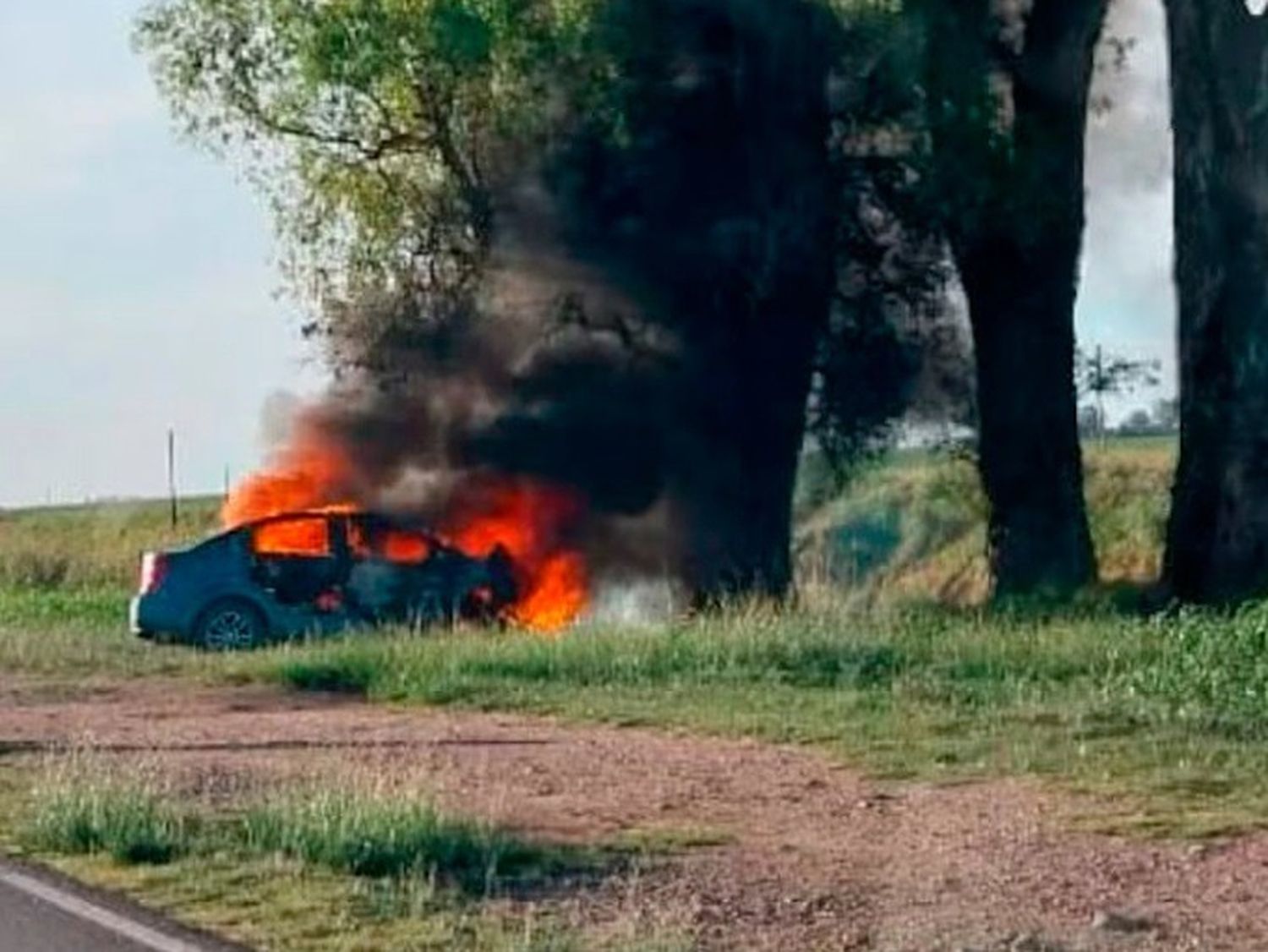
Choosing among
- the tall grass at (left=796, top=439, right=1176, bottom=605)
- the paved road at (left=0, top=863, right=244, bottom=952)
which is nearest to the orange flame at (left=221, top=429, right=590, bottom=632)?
the tall grass at (left=796, top=439, right=1176, bottom=605)

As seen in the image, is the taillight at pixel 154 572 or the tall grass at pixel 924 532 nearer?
the taillight at pixel 154 572

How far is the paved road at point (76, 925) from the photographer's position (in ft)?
45.2

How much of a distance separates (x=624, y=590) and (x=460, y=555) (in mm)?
2469

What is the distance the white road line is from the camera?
13727mm

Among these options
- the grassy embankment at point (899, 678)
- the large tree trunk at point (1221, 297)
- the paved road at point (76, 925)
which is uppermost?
the large tree trunk at point (1221, 297)

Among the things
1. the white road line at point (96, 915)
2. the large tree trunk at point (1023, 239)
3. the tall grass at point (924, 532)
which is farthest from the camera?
the tall grass at point (924, 532)

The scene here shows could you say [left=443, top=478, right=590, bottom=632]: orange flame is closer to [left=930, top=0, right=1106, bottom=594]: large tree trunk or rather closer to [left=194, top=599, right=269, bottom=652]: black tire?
[left=194, top=599, right=269, bottom=652]: black tire


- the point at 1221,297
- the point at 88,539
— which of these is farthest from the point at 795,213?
the point at 88,539

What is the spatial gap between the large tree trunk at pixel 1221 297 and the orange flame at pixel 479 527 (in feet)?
21.3

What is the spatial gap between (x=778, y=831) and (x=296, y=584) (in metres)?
18.0

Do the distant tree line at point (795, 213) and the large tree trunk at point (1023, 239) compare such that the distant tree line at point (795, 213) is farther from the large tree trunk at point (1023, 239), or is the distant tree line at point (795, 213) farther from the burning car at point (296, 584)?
the burning car at point (296, 584)

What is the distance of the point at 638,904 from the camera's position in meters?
14.6

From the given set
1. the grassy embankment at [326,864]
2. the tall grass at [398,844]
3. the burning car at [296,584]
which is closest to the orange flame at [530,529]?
the burning car at [296,584]

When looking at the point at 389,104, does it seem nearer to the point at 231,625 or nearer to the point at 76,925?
the point at 231,625
